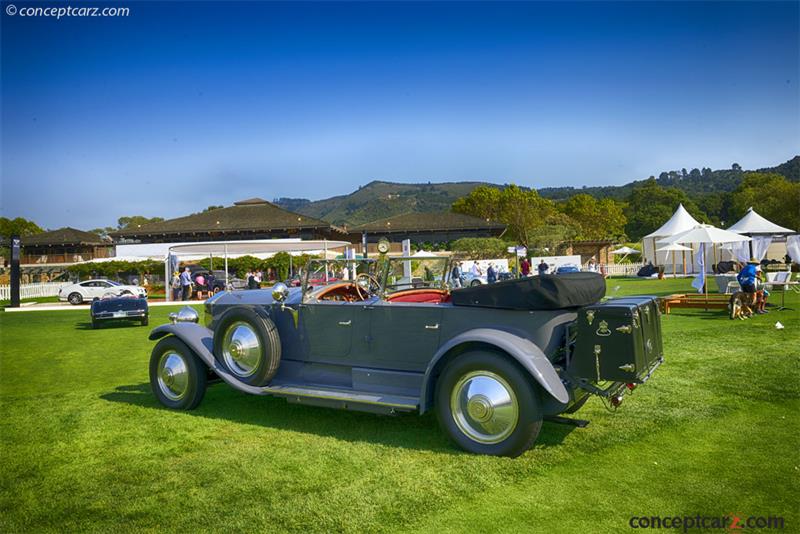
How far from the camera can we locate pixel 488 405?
13.7 feet

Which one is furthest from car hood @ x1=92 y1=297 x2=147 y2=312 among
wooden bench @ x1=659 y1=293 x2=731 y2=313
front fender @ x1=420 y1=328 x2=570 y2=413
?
wooden bench @ x1=659 y1=293 x2=731 y2=313

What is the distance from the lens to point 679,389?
20.3ft

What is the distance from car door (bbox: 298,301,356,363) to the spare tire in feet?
1.00

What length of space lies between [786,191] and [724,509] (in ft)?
224

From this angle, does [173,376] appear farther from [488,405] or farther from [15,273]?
[15,273]

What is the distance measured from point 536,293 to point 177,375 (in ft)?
12.7

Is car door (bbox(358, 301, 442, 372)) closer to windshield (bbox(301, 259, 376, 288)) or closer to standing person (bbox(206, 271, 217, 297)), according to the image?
windshield (bbox(301, 259, 376, 288))

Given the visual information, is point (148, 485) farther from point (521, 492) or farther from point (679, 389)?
point (679, 389)

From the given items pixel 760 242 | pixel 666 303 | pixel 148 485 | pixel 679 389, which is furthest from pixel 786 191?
pixel 148 485

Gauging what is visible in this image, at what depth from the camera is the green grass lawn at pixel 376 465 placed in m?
3.32

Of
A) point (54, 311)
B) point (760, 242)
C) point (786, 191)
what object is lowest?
point (54, 311)

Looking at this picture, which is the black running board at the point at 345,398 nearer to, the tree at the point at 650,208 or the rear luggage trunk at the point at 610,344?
the rear luggage trunk at the point at 610,344

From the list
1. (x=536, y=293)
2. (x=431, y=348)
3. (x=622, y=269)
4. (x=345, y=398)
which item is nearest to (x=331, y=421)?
(x=345, y=398)

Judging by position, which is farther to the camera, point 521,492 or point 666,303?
point 666,303
